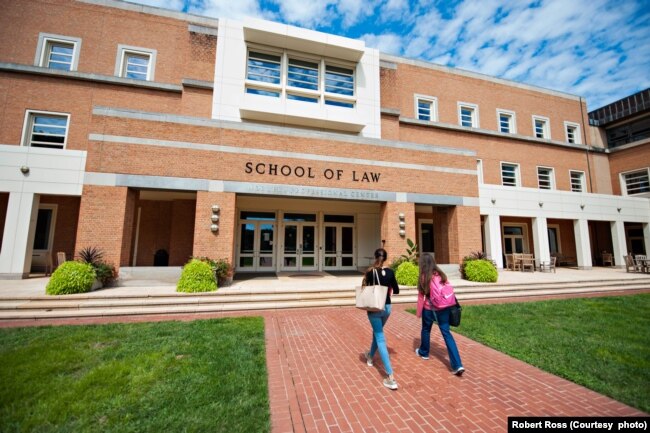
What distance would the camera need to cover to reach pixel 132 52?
50.6 ft

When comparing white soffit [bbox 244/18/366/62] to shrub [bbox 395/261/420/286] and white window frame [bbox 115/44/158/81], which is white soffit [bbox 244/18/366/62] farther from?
shrub [bbox 395/261/420/286]

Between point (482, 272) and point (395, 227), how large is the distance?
13.8 feet

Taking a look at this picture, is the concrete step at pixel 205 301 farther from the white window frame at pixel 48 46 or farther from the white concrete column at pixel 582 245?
the white window frame at pixel 48 46

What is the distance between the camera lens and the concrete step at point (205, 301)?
7.43 meters

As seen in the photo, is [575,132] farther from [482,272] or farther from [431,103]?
[482,272]

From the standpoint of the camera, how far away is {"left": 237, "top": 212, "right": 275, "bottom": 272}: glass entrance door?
1522 centimetres

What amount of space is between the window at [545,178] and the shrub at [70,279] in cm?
2826

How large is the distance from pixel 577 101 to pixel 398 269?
2597 centimetres

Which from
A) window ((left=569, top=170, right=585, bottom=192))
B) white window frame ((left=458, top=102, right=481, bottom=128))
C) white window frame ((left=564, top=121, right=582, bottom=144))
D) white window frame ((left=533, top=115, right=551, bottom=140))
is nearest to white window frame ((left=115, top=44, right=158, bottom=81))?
white window frame ((left=458, top=102, right=481, bottom=128))

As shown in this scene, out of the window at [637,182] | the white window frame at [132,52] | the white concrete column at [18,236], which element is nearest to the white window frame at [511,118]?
the window at [637,182]

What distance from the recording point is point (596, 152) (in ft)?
78.7

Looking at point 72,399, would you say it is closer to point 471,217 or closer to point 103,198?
point 103,198

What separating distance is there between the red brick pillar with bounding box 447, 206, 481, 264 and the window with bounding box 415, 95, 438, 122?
8685 mm

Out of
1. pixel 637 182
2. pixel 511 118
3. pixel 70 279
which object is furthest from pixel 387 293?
pixel 637 182
